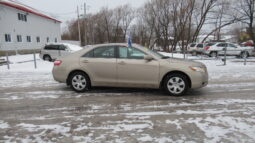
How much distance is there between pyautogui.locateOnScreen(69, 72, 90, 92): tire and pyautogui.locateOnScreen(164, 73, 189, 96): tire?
2488 mm

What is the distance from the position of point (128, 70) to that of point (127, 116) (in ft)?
5.94

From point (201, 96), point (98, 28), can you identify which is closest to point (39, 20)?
point (98, 28)

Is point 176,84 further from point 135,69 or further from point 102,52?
point 102,52

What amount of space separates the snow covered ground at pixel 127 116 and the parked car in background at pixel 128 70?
0.37m

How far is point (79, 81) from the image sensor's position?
591 cm

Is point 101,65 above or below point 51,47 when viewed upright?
below

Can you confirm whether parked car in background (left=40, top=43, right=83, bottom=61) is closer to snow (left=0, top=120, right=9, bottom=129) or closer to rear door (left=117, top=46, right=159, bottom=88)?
rear door (left=117, top=46, right=159, bottom=88)

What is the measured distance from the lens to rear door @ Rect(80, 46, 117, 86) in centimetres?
564

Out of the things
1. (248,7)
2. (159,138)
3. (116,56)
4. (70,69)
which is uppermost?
(248,7)

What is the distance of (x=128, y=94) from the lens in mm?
5699

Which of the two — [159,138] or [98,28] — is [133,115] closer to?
[159,138]

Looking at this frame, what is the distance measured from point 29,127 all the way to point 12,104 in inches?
73.6

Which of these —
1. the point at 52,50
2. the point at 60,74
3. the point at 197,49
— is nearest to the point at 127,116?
the point at 60,74

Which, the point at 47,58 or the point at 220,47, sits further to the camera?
the point at 220,47
